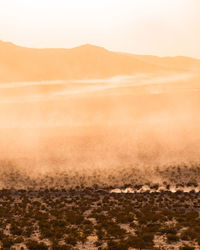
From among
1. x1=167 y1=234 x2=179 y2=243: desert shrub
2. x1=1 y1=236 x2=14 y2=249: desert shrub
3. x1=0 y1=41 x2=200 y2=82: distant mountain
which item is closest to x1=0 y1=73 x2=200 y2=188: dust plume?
x1=167 y1=234 x2=179 y2=243: desert shrub

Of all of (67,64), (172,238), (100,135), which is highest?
(67,64)

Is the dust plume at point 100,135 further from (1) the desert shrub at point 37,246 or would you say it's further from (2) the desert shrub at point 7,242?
(1) the desert shrub at point 37,246

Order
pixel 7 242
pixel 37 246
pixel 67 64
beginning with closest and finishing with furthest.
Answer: pixel 37 246 < pixel 7 242 < pixel 67 64

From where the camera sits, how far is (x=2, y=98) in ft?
391

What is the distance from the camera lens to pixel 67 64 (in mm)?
169000

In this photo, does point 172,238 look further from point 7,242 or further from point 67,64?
point 67,64

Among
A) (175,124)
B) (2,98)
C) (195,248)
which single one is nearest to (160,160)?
(175,124)

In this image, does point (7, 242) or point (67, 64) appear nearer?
point (7, 242)

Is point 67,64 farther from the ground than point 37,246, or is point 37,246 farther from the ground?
point 67,64

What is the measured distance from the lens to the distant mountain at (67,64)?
158 meters

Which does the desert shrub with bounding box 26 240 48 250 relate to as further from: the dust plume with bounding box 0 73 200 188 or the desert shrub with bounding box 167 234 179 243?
the dust plume with bounding box 0 73 200 188

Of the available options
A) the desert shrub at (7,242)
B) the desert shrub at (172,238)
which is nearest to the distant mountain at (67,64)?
the desert shrub at (7,242)

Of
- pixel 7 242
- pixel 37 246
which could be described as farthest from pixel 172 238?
pixel 7 242

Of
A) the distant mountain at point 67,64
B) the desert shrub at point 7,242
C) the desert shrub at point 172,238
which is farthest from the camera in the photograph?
the distant mountain at point 67,64
